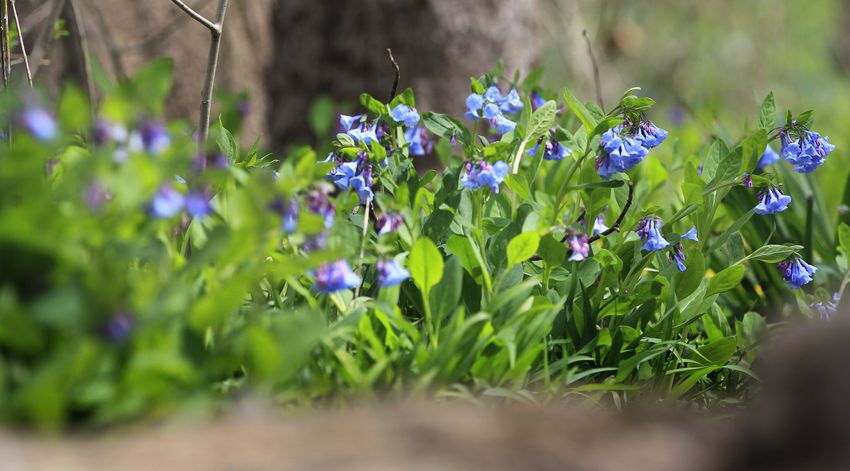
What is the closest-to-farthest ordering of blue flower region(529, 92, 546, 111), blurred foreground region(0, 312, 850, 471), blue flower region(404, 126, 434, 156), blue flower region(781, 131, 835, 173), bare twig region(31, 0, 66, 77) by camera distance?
blurred foreground region(0, 312, 850, 471) < blue flower region(781, 131, 835, 173) < blue flower region(404, 126, 434, 156) < blue flower region(529, 92, 546, 111) < bare twig region(31, 0, 66, 77)

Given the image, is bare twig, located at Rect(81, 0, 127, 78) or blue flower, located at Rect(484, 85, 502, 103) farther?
bare twig, located at Rect(81, 0, 127, 78)

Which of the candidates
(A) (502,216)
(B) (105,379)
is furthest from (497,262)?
(B) (105,379)

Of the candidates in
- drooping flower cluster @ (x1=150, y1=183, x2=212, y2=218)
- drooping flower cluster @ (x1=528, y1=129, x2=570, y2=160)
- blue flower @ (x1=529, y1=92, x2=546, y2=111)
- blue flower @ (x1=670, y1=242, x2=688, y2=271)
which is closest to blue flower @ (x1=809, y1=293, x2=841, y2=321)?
blue flower @ (x1=670, y1=242, x2=688, y2=271)

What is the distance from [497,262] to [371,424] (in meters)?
0.78

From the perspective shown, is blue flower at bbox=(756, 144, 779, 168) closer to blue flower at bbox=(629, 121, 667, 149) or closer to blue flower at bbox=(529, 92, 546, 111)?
blue flower at bbox=(629, 121, 667, 149)

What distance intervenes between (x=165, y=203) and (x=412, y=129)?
3.10ft

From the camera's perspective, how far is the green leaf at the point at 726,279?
2.09 m

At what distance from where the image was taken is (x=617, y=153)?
6.51ft

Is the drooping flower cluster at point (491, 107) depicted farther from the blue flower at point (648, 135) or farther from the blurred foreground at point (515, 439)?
the blurred foreground at point (515, 439)

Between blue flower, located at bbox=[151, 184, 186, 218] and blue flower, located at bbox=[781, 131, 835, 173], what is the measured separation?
1425 millimetres

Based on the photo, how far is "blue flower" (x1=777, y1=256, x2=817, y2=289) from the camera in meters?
2.12

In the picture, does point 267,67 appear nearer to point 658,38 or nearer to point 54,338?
point 54,338

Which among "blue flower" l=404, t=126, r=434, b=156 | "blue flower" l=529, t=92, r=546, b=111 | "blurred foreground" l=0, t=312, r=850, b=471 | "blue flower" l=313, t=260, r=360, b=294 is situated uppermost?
"blue flower" l=529, t=92, r=546, b=111

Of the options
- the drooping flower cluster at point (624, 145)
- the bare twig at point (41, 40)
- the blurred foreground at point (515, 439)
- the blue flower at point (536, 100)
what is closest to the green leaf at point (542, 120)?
the drooping flower cluster at point (624, 145)
